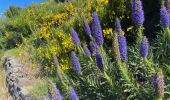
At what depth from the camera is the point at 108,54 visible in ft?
18.1

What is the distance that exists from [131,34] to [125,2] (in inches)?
22.0

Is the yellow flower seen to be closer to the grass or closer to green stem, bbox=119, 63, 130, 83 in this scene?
the grass

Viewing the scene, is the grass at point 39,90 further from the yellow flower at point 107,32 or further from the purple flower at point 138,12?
the purple flower at point 138,12

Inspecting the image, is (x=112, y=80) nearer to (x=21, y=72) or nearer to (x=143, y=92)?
(x=143, y=92)

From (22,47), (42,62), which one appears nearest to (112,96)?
(42,62)

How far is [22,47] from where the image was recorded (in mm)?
10953

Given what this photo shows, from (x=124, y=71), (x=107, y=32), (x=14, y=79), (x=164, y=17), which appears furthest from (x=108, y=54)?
(x=14, y=79)

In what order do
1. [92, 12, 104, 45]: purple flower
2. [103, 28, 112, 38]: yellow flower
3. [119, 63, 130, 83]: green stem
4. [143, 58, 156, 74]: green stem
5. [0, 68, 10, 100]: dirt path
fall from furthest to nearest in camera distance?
1. [0, 68, 10, 100]: dirt path
2. [103, 28, 112, 38]: yellow flower
3. [92, 12, 104, 45]: purple flower
4. [143, 58, 156, 74]: green stem
5. [119, 63, 130, 83]: green stem

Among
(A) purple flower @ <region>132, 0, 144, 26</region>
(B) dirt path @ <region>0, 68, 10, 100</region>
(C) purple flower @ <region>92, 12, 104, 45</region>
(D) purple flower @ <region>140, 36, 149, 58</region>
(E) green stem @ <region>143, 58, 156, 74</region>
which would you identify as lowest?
(B) dirt path @ <region>0, 68, 10, 100</region>

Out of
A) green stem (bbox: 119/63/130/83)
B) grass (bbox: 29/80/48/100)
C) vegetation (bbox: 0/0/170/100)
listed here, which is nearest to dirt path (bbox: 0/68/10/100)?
vegetation (bbox: 0/0/170/100)

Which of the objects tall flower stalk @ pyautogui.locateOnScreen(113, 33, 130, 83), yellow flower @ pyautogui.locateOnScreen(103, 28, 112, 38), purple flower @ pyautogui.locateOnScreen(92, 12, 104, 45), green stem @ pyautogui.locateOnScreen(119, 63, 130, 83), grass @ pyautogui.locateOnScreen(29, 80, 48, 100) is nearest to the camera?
tall flower stalk @ pyautogui.locateOnScreen(113, 33, 130, 83)

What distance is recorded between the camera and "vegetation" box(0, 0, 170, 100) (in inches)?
143

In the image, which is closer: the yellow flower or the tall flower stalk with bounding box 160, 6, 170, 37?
the tall flower stalk with bounding box 160, 6, 170, 37

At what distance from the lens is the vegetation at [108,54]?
363 cm
